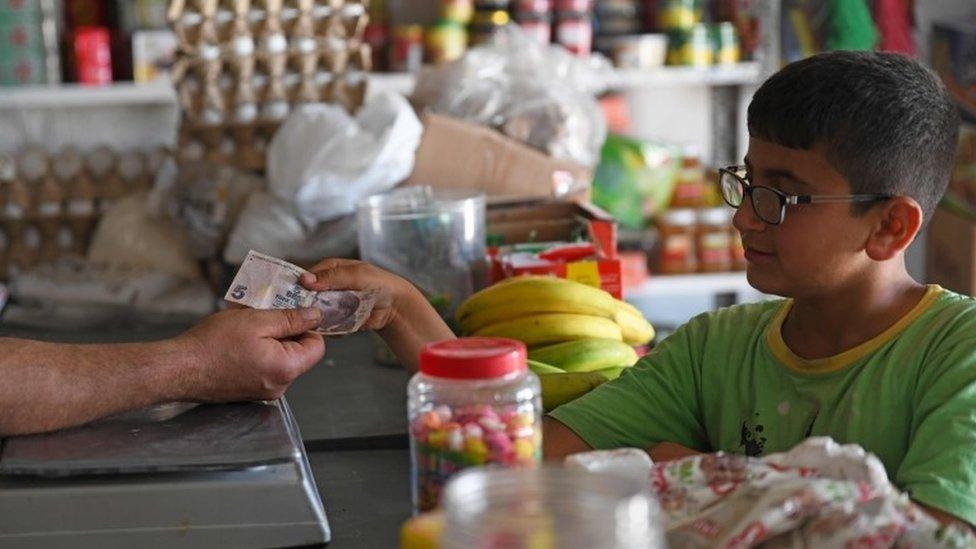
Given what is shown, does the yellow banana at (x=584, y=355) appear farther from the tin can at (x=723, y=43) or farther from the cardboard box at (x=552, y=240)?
the tin can at (x=723, y=43)

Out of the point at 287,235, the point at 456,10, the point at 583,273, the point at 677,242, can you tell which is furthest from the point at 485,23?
the point at 583,273

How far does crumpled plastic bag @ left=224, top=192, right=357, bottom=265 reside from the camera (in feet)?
9.82

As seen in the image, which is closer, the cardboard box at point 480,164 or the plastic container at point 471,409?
the plastic container at point 471,409

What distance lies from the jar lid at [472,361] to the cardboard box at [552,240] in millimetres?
1101

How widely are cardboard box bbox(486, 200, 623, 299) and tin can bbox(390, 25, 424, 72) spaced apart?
1.59m

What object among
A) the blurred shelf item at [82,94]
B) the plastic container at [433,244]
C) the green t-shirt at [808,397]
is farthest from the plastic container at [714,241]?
the green t-shirt at [808,397]

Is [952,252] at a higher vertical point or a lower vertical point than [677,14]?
lower

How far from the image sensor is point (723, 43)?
456cm

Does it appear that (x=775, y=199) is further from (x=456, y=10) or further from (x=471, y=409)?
(x=456, y=10)

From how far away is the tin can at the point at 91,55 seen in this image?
4145mm

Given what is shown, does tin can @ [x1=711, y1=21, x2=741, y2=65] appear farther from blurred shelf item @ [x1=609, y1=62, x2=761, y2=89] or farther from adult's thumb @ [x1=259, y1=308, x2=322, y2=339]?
adult's thumb @ [x1=259, y1=308, x2=322, y2=339]

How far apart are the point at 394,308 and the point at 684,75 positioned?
2.85 m

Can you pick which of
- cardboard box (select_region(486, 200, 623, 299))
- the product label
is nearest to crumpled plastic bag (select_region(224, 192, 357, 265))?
cardboard box (select_region(486, 200, 623, 299))

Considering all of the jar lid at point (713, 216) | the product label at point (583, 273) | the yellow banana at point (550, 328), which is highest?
the product label at point (583, 273)
